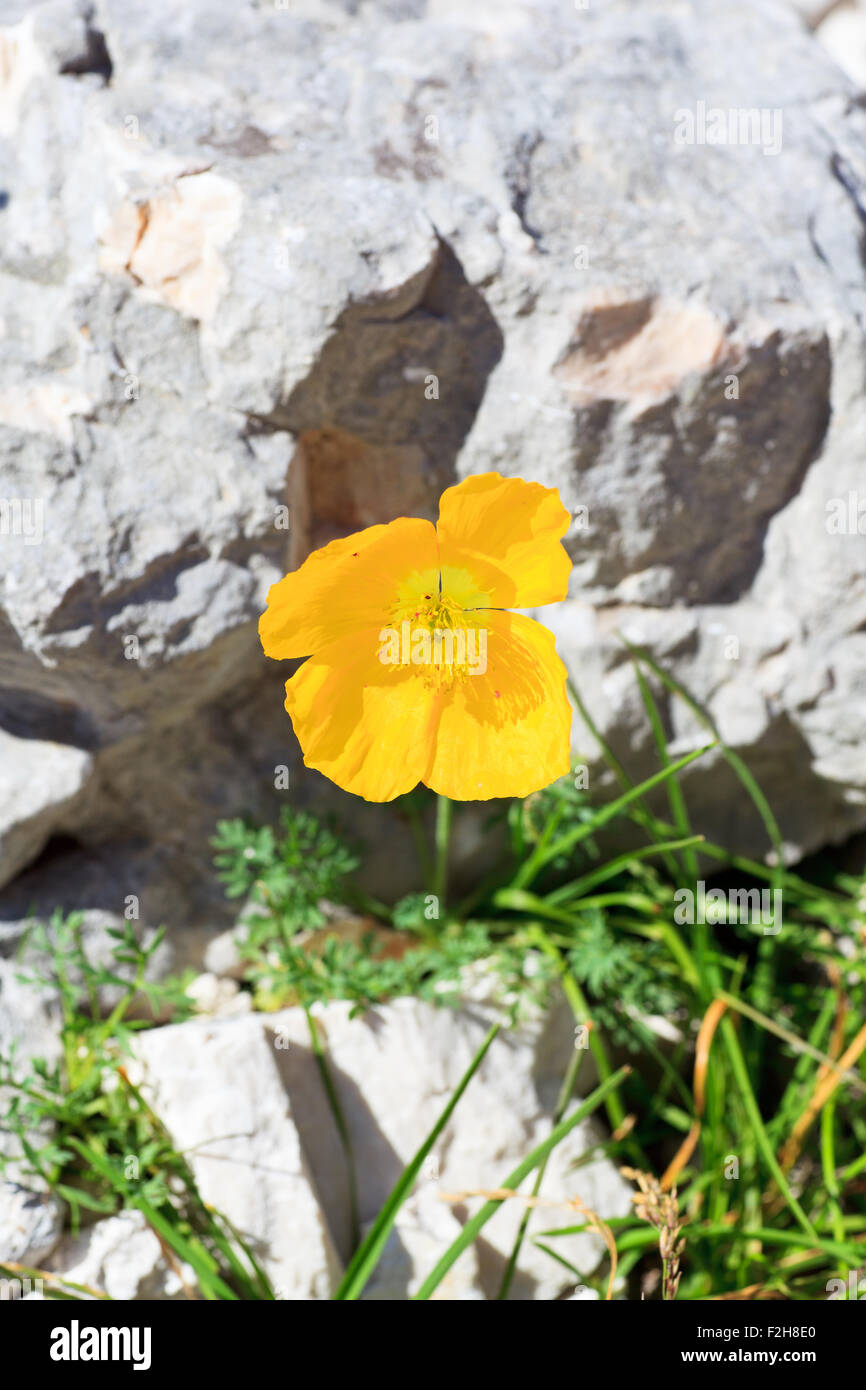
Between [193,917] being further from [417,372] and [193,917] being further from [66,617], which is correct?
[417,372]

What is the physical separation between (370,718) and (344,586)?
255mm

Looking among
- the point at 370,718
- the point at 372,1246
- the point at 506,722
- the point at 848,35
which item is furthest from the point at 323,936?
the point at 848,35

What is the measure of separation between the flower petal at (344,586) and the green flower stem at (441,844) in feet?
2.84

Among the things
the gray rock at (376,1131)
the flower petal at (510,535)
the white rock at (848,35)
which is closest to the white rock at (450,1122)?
the gray rock at (376,1131)

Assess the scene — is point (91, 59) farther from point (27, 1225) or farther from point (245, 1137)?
point (27, 1225)

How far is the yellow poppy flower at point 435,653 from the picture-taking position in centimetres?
165

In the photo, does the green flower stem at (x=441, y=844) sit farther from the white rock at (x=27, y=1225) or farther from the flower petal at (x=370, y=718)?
the white rock at (x=27, y=1225)

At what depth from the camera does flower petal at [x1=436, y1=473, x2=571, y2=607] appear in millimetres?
1597

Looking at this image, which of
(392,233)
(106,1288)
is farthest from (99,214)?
(106,1288)

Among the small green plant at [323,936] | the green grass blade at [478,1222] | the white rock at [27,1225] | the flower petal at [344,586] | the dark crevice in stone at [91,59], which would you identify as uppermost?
the dark crevice in stone at [91,59]

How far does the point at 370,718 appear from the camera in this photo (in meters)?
1.81

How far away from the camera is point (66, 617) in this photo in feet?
7.27

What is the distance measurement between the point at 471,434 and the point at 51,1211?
2112mm

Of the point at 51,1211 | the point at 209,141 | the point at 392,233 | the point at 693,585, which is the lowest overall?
the point at 51,1211
